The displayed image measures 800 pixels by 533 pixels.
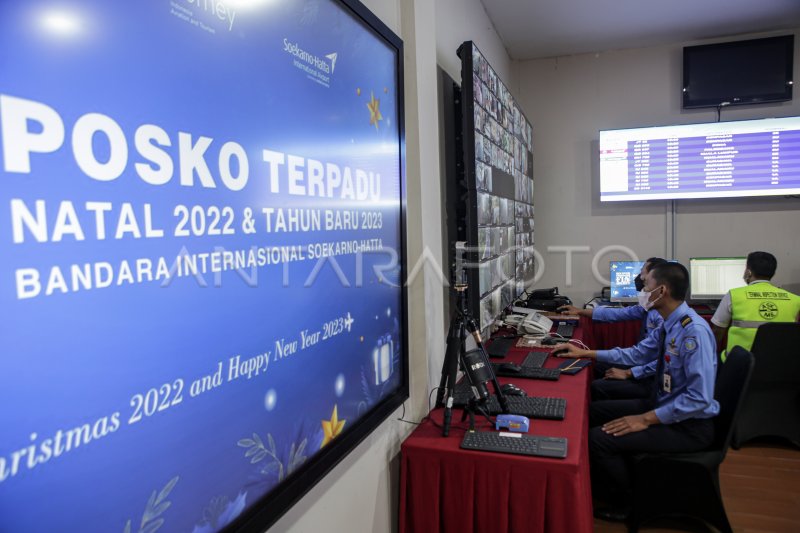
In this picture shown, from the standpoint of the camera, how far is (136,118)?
825 mm

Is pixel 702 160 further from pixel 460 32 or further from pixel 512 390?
pixel 512 390

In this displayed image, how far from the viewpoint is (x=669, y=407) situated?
246 centimetres

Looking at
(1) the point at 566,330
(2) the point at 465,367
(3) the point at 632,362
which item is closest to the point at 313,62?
(2) the point at 465,367

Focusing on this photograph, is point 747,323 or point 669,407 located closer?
point 669,407

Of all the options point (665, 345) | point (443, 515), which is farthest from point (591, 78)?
point (443, 515)

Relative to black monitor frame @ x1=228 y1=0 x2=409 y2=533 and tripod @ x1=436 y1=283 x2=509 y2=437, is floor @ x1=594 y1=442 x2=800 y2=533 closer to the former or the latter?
tripod @ x1=436 y1=283 x2=509 y2=437

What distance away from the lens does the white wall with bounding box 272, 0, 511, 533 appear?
169cm

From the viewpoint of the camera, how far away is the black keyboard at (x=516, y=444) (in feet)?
5.86

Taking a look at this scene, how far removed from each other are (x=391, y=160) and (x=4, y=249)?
130 centimetres

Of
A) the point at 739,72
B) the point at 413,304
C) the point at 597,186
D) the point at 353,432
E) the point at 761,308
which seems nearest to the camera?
the point at 353,432

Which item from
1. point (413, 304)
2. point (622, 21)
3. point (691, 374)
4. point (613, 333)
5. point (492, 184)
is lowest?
point (613, 333)

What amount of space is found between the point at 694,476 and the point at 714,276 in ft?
9.49

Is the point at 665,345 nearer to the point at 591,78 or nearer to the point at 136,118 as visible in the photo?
the point at 136,118

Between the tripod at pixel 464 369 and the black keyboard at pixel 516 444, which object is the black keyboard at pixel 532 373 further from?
the black keyboard at pixel 516 444
